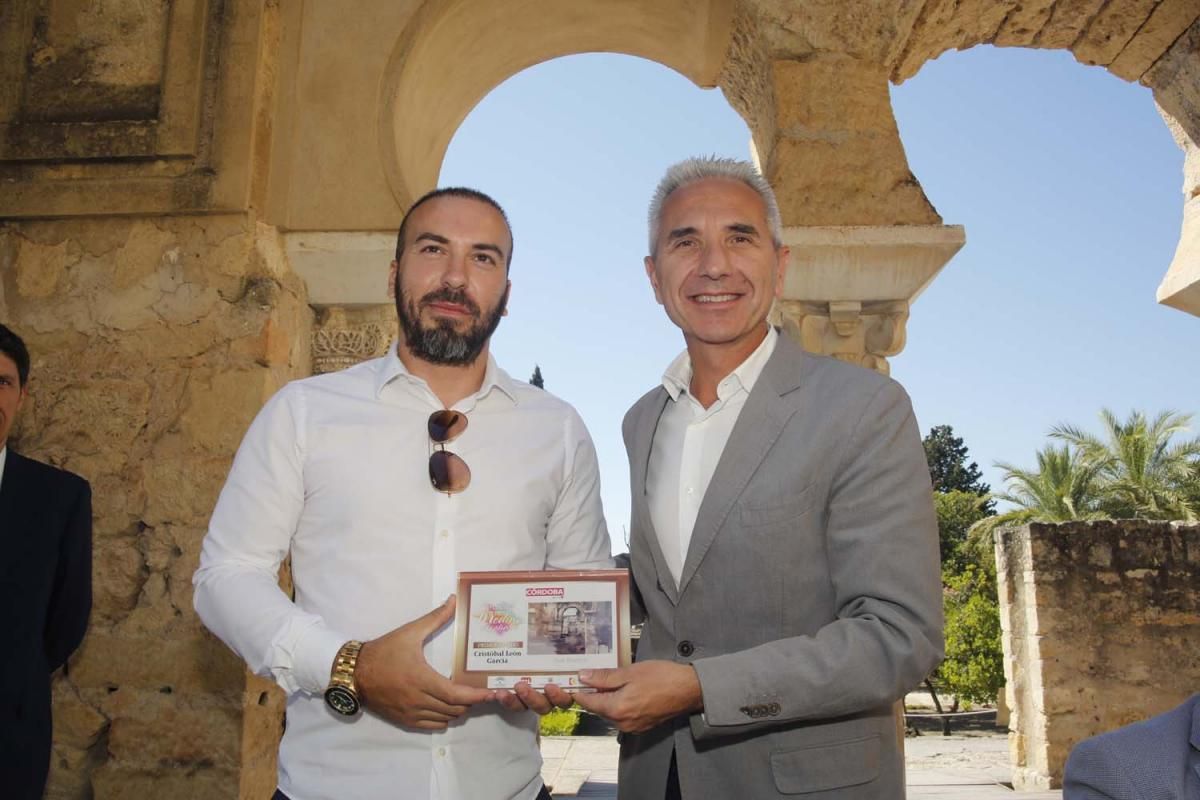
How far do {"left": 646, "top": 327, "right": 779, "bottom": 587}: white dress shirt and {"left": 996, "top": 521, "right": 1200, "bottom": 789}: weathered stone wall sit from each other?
24.8ft

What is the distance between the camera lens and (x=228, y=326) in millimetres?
3605

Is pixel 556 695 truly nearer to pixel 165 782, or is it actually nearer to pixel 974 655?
pixel 165 782

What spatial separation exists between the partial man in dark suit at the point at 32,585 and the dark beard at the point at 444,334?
1.47 metres

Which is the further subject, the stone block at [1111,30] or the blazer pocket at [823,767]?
the stone block at [1111,30]

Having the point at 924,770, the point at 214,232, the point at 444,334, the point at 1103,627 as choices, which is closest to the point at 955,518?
the point at 924,770

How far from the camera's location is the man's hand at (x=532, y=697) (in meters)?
1.62

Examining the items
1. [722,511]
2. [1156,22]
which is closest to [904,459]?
[722,511]

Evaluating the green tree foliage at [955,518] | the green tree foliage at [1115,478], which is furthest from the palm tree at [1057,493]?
the green tree foliage at [955,518]

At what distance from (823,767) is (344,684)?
34.7 inches

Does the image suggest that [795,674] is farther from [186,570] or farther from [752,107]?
[752,107]

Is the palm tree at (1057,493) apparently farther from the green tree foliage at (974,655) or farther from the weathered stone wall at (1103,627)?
the weathered stone wall at (1103,627)

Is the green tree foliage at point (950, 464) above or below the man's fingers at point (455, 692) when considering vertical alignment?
above

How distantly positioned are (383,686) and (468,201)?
107 centimetres

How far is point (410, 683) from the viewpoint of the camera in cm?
159
